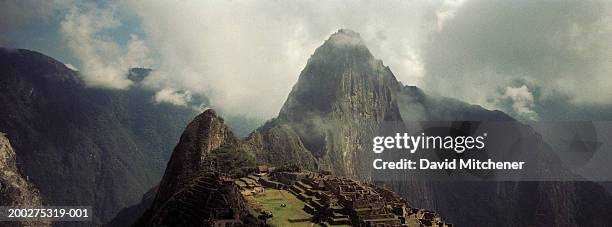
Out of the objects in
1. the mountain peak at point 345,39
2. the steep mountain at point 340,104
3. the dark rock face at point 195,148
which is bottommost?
the dark rock face at point 195,148

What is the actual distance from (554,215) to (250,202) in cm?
7177

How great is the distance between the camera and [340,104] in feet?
287

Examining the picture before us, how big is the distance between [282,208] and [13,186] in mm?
27011

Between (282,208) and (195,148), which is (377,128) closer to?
(195,148)

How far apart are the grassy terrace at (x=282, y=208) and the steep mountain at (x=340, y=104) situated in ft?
138

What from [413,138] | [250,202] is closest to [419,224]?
[413,138]

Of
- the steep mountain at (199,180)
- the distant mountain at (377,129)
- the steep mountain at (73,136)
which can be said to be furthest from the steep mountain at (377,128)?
the steep mountain at (199,180)

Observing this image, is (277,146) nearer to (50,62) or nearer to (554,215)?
(50,62)

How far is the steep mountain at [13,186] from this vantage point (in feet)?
128

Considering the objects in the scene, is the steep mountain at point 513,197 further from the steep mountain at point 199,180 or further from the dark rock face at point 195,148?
the steep mountain at point 199,180

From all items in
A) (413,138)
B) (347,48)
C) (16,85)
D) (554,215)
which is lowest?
(554,215)

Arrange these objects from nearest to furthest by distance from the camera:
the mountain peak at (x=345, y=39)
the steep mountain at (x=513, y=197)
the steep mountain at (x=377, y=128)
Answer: the steep mountain at (x=377, y=128), the steep mountain at (x=513, y=197), the mountain peak at (x=345, y=39)

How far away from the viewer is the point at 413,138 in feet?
101

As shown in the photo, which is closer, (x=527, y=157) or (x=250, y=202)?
(x=250, y=202)
